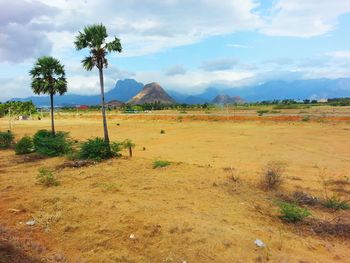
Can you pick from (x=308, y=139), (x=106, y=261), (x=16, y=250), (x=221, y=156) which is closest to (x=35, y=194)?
(x=16, y=250)

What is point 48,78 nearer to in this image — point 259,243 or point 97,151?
point 97,151

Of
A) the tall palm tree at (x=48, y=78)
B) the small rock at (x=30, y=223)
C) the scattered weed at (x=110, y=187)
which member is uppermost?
the tall palm tree at (x=48, y=78)

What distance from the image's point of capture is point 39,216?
9.19m

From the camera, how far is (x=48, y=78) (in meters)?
28.7

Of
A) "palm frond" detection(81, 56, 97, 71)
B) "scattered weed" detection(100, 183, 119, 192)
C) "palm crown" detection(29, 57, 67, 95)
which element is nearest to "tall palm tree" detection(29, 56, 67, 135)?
"palm crown" detection(29, 57, 67, 95)

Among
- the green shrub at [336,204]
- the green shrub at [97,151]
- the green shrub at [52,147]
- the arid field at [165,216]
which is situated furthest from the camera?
the green shrub at [52,147]

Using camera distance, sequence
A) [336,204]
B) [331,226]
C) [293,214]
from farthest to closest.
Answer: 1. [336,204]
2. [293,214]
3. [331,226]

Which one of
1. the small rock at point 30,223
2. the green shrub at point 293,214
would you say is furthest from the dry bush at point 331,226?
the small rock at point 30,223

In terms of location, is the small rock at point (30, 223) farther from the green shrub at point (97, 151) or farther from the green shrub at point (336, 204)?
the green shrub at point (97, 151)

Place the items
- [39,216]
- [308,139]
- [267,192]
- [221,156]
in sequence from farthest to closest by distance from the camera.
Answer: [308,139] → [221,156] → [267,192] → [39,216]

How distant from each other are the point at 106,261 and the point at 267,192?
20.6 feet

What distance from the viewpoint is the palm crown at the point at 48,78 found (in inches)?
1105

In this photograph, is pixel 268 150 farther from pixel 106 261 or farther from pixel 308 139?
pixel 106 261

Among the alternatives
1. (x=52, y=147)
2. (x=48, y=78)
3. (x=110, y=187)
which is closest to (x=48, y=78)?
(x=48, y=78)
